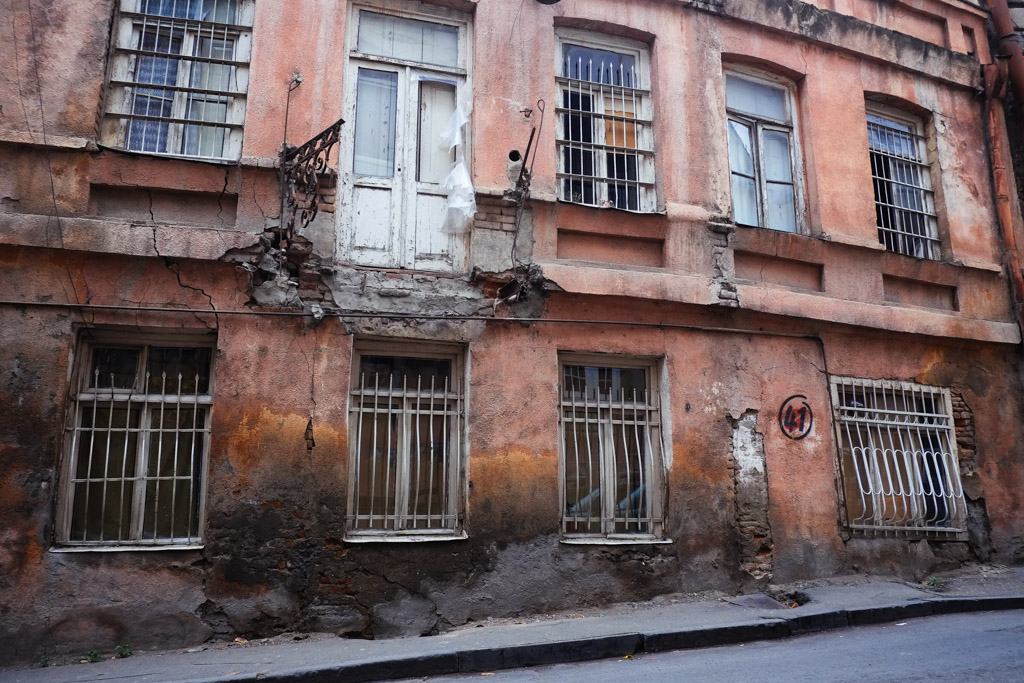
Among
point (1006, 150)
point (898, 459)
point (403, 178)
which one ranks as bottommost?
point (898, 459)

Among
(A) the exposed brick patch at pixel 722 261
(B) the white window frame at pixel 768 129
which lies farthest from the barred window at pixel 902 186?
(A) the exposed brick patch at pixel 722 261

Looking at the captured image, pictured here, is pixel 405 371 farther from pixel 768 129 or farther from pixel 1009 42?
pixel 1009 42

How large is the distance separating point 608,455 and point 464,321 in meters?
1.80

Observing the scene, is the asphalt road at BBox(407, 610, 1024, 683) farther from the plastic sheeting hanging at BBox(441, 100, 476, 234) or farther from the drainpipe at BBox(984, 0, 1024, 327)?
the drainpipe at BBox(984, 0, 1024, 327)

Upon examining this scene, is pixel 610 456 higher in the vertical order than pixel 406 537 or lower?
higher

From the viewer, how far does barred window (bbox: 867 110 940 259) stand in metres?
9.02

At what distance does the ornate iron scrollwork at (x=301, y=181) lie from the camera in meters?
6.51

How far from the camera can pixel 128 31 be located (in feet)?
22.2

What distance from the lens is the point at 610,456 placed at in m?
7.16

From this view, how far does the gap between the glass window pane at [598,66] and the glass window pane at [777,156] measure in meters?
1.70

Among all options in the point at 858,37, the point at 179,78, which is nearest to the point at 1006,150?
the point at 858,37

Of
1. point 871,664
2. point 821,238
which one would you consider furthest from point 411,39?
point 871,664

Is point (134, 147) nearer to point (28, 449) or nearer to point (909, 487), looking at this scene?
point (28, 449)

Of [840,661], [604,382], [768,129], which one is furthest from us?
[768,129]
